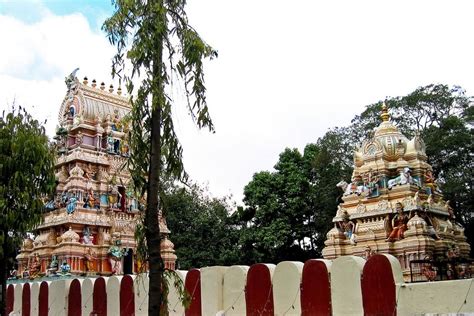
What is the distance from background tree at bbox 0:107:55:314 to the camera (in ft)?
45.4

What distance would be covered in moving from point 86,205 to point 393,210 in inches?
595

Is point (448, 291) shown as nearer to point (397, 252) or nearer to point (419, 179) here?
point (397, 252)

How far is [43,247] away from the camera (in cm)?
2802

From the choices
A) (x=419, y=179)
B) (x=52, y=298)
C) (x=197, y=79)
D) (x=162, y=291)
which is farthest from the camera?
Result: (x=419, y=179)

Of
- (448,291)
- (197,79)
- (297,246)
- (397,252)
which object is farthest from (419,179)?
(197,79)

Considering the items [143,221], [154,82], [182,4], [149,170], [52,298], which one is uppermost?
[182,4]

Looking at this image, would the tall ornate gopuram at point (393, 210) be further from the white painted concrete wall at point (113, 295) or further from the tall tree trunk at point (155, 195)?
the tall tree trunk at point (155, 195)

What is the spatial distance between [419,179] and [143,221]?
17.7 metres

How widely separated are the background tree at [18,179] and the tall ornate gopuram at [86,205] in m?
11.5

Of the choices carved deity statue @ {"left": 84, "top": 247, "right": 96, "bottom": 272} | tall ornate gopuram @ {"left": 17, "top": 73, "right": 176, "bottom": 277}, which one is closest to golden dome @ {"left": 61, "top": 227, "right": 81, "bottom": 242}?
tall ornate gopuram @ {"left": 17, "top": 73, "right": 176, "bottom": 277}

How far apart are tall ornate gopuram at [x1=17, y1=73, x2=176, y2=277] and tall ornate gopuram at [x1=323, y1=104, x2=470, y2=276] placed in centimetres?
1065

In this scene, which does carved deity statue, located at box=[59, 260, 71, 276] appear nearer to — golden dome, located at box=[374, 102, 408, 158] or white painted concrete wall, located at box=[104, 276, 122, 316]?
white painted concrete wall, located at box=[104, 276, 122, 316]

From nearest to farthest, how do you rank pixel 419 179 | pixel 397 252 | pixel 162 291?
pixel 162 291
pixel 397 252
pixel 419 179

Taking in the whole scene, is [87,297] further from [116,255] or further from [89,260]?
[116,255]
